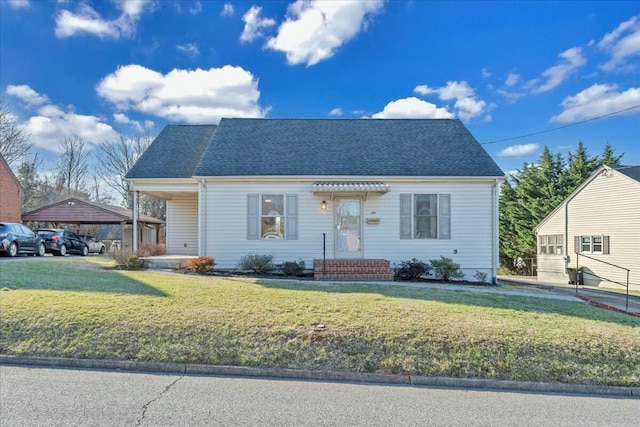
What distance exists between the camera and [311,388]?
4.80m

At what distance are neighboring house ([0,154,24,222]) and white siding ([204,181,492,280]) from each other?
21.6 metres

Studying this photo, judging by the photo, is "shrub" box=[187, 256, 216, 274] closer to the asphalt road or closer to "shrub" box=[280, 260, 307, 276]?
"shrub" box=[280, 260, 307, 276]

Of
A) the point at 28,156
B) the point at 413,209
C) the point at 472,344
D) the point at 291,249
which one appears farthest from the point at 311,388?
the point at 28,156

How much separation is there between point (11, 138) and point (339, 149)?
33.0 m

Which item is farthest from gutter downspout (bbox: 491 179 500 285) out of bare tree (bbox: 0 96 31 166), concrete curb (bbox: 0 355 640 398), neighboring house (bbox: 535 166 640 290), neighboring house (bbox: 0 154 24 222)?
bare tree (bbox: 0 96 31 166)

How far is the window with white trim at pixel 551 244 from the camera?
2569 cm

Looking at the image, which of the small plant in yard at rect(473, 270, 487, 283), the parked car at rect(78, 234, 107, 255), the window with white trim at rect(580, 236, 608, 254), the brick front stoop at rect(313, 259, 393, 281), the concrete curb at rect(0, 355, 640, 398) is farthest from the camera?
the parked car at rect(78, 234, 107, 255)

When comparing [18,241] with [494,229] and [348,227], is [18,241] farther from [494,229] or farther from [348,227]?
[494,229]

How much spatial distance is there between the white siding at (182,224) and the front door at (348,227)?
6.79m

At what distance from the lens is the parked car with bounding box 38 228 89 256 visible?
765 inches

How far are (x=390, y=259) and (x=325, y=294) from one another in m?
5.14

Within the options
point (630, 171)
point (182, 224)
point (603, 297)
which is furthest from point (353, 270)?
point (630, 171)

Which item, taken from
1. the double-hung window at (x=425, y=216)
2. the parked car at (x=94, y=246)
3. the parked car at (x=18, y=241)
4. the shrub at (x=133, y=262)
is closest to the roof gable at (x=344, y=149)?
the double-hung window at (x=425, y=216)

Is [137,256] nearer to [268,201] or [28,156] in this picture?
[268,201]
